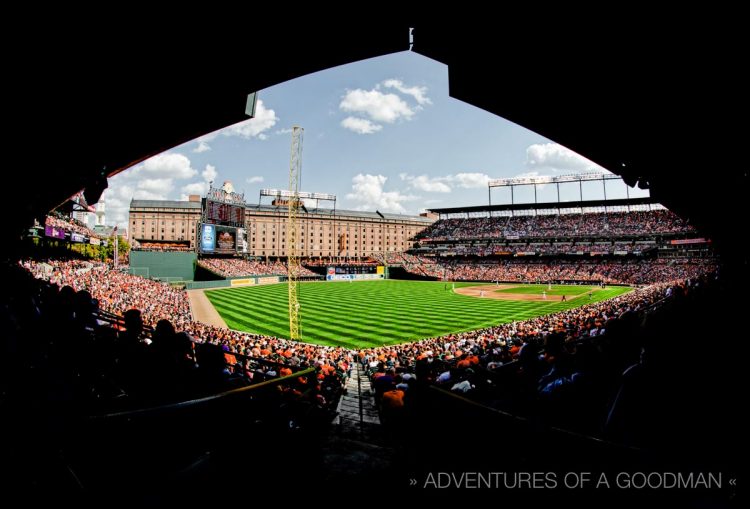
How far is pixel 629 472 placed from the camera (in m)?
2.18

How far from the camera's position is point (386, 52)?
557 cm

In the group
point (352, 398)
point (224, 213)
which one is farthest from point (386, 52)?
point (224, 213)

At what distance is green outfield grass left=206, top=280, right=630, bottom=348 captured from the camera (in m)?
25.8

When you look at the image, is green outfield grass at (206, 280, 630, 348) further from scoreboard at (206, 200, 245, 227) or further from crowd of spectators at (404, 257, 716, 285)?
scoreboard at (206, 200, 245, 227)

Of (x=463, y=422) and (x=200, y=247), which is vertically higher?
(x=200, y=247)

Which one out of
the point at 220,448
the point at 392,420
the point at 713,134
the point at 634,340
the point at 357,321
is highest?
the point at 713,134

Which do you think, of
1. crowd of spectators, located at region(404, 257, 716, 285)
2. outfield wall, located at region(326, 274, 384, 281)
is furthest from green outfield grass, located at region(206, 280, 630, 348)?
outfield wall, located at region(326, 274, 384, 281)

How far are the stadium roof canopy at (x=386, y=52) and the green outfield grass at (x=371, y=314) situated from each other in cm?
1827

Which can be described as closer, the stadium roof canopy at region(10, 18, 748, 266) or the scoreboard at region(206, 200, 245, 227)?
the stadium roof canopy at region(10, 18, 748, 266)

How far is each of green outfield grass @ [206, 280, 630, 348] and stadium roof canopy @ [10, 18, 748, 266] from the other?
59.9ft

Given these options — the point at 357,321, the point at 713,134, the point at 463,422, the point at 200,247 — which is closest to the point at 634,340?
the point at 713,134

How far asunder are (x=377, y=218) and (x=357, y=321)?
4354 inches

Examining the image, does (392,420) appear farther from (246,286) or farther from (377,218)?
(377,218)

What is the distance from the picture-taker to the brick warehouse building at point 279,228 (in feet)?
376
